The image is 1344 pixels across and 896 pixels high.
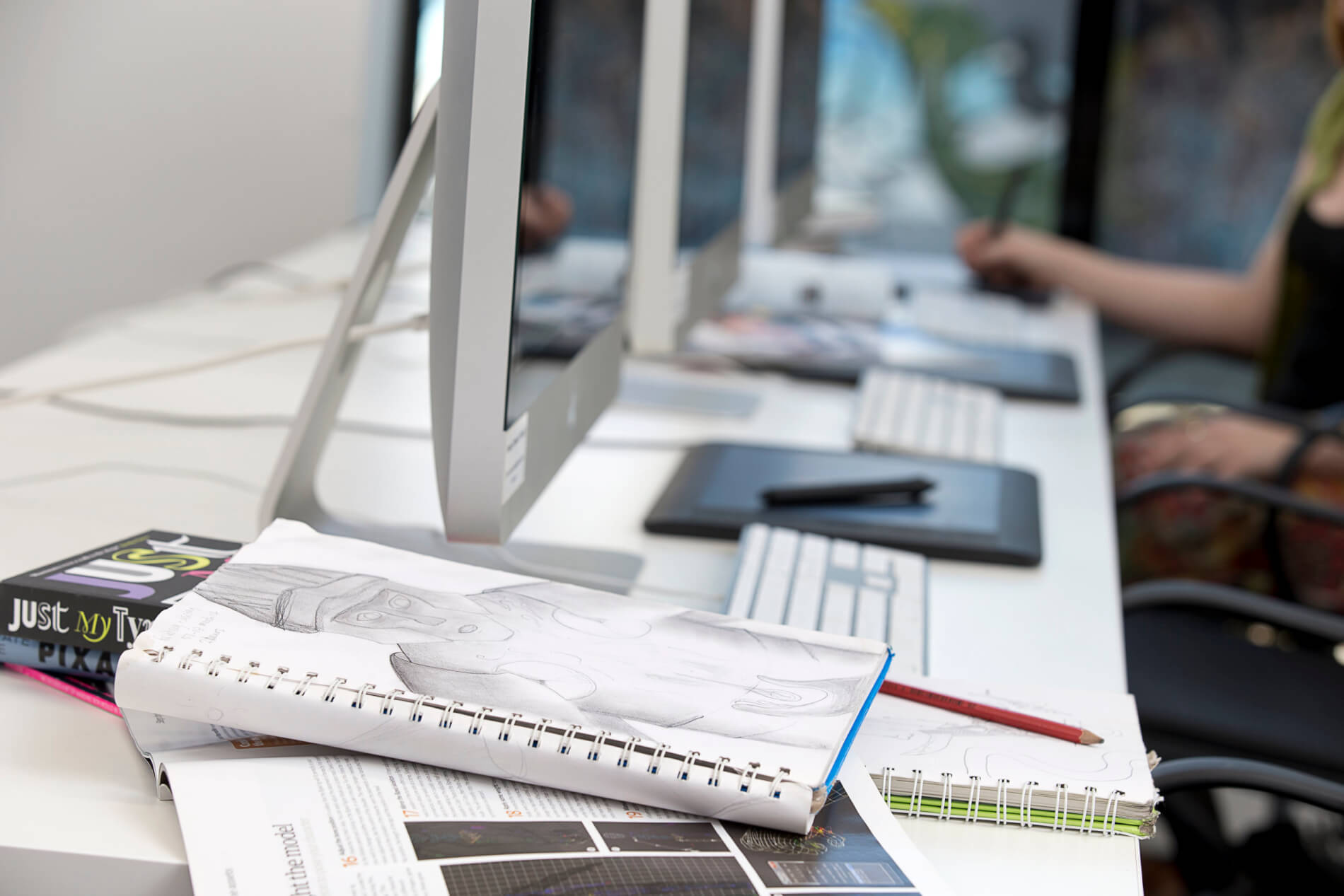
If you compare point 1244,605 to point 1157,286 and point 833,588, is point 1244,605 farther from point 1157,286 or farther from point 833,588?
point 1157,286

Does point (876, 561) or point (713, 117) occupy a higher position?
point (713, 117)

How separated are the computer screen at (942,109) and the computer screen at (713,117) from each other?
143 cm

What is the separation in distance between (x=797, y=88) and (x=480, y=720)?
1.61 metres

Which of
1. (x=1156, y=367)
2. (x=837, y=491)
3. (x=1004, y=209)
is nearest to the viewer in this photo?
(x=837, y=491)

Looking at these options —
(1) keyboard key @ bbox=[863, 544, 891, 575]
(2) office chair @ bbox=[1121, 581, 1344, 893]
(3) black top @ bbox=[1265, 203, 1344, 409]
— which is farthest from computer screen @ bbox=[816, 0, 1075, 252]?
(1) keyboard key @ bbox=[863, 544, 891, 575]

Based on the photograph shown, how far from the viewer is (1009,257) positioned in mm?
2260

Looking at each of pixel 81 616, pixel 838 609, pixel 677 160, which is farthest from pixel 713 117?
pixel 81 616

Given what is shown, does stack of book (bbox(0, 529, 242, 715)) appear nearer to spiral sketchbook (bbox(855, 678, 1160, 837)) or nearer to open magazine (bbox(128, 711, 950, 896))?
open magazine (bbox(128, 711, 950, 896))

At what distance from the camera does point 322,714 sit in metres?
0.55

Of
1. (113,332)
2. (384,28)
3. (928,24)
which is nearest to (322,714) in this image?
(113,332)

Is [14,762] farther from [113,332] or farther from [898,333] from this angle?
[898,333]

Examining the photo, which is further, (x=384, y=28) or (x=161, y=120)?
(x=384, y=28)

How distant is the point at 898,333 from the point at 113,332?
3.62ft

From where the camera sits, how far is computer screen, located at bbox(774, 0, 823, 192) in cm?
187
